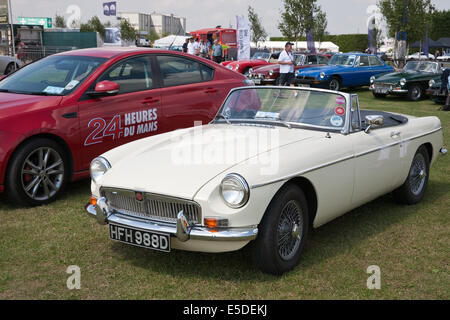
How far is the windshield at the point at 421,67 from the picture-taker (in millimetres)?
17469

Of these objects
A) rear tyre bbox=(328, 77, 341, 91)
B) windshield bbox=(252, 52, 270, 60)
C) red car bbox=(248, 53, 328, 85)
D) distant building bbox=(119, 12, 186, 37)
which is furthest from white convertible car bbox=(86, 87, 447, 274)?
distant building bbox=(119, 12, 186, 37)

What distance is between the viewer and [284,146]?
3.94 metres

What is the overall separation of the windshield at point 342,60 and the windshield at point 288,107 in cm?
1549

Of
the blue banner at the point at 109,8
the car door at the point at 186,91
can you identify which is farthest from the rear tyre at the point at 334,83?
the blue banner at the point at 109,8

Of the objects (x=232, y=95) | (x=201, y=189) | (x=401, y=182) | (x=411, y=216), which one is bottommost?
(x=411, y=216)

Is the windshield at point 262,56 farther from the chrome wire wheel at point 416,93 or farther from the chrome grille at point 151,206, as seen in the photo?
the chrome grille at point 151,206

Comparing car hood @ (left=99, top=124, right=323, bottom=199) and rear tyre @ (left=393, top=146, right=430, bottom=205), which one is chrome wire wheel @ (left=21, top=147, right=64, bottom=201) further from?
rear tyre @ (left=393, top=146, right=430, bottom=205)

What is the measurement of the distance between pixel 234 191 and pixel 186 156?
0.66 meters

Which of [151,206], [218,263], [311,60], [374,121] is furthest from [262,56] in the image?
[151,206]

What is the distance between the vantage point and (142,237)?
355cm

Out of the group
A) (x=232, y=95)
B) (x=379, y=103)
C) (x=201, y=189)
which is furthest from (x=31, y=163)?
(x=379, y=103)

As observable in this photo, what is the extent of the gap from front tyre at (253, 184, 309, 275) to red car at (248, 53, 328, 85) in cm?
1532
